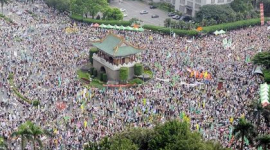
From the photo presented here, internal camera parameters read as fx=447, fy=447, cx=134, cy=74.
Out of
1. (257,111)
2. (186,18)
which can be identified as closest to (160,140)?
(257,111)

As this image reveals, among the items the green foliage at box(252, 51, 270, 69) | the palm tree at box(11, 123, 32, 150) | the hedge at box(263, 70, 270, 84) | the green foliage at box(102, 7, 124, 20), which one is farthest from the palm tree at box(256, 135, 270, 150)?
the green foliage at box(102, 7, 124, 20)

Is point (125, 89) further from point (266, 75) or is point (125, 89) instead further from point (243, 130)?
point (243, 130)

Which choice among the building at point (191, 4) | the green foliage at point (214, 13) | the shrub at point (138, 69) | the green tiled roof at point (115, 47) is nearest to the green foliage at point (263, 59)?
the shrub at point (138, 69)

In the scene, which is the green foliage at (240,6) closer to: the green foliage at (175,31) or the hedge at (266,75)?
the green foliage at (175,31)

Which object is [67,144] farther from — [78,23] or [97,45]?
[78,23]

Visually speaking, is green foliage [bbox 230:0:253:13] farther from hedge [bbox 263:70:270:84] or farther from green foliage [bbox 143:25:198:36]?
hedge [bbox 263:70:270:84]
